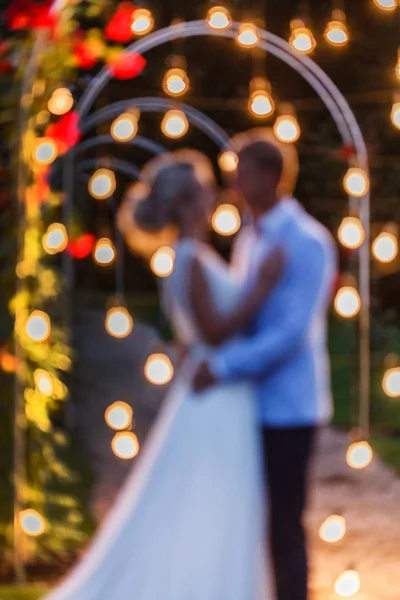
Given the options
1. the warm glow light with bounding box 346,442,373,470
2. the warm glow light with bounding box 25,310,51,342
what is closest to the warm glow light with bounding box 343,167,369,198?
the warm glow light with bounding box 346,442,373,470

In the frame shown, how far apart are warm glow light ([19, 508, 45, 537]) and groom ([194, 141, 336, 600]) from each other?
1.62 metres

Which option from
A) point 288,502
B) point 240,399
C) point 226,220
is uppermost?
point 226,220

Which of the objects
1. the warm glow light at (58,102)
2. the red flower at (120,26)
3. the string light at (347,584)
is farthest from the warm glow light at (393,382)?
the red flower at (120,26)

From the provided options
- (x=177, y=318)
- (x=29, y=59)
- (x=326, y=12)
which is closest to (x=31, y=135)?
(x=29, y=59)

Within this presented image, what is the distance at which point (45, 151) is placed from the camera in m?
4.45

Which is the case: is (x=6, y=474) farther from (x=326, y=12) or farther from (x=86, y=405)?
(x=326, y=12)

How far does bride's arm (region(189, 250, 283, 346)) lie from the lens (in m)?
2.94

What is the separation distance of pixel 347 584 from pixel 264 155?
6.27ft

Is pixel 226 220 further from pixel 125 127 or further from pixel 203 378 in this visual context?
pixel 203 378

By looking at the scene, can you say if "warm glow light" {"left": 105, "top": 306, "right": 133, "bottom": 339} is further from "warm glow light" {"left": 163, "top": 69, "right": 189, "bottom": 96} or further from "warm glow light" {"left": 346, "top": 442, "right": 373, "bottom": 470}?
"warm glow light" {"left": 346, "top": 442, "right": 373, "bottom": 470}

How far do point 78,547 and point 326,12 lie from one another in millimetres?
11258

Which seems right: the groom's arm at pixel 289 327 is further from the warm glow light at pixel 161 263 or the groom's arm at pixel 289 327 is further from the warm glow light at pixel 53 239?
the warm glow light at pixel 161 263

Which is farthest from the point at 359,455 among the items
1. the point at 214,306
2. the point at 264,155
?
the point at 264,155

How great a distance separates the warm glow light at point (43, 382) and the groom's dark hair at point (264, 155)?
1748 millimetres
